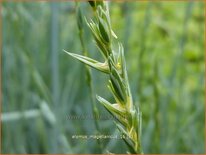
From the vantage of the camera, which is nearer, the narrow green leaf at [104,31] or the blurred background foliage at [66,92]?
the narrow green leaf at [104,31]

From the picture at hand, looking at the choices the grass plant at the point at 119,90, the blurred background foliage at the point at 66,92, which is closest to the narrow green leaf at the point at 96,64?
the grass plant at the point at 119,90

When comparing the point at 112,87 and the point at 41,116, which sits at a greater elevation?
the point at 112,87

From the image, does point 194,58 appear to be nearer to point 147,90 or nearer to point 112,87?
point 147,90

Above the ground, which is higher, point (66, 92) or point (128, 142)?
point (128, 142)

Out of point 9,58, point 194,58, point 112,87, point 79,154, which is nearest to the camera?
point 112,87

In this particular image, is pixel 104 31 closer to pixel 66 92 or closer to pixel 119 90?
pixel 119 90

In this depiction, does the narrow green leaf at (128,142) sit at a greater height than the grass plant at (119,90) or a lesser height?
lesser

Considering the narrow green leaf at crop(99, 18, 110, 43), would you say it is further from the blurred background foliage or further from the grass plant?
the blurred background foliage

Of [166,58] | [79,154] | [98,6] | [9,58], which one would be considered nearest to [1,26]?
[9,58]

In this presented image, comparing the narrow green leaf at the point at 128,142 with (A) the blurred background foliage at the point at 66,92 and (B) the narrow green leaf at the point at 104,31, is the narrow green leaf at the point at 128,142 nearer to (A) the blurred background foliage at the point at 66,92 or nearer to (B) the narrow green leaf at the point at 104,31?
(B) the narrow green leaf at the point at 104,31

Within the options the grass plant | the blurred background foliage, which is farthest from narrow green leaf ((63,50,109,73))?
the blurred background foliage

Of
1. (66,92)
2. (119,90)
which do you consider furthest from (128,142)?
(66,92)
